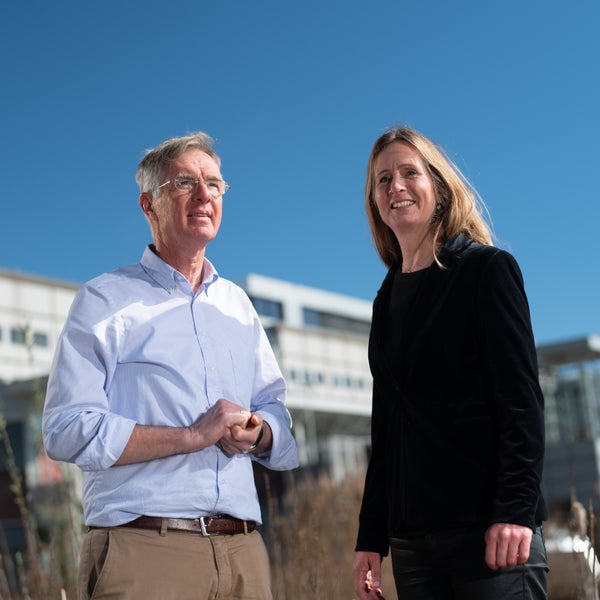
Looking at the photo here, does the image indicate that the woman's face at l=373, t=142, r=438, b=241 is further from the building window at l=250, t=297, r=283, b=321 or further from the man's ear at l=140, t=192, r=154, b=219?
the building window at l=250, t=297, r=283, b=321

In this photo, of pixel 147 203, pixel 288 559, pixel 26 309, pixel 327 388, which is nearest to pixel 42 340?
pixel 26 309

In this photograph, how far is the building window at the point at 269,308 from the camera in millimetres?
50872

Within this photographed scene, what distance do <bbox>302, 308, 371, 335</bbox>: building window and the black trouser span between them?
5276 centimetres

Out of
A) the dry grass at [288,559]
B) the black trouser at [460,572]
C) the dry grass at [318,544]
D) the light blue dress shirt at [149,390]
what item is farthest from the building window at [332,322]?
the black trouser at [460,572]

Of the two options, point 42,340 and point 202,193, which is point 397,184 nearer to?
point 202,193

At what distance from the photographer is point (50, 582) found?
12.0 ft

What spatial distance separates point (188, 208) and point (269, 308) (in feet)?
162

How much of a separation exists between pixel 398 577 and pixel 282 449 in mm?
471

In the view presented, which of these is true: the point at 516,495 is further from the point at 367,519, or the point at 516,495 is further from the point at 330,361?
the point at 330,361

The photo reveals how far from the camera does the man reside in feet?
7.24

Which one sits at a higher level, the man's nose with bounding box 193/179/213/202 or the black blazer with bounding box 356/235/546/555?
the man's nose with bounding box 193/179/213/202

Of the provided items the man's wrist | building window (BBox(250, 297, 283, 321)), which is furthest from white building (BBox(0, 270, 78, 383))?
the man's wrist

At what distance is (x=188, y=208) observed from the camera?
2.52 meters

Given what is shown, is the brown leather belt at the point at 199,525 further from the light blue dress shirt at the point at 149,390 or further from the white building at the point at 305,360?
the white building at the point at 305,360
